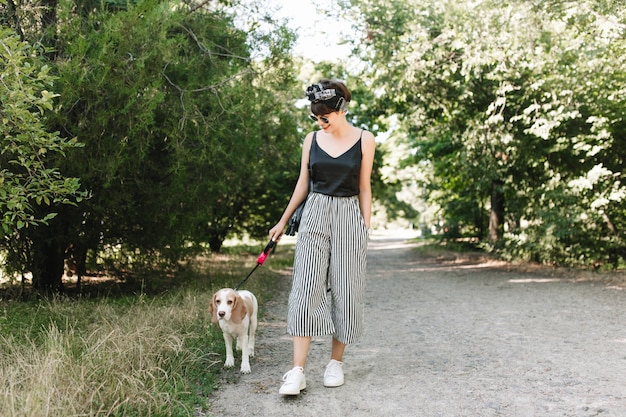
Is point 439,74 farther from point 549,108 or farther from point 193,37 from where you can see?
point 193,37

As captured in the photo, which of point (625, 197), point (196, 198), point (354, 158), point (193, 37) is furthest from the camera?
point (625, 197)

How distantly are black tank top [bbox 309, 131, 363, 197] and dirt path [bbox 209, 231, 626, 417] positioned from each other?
1485 millimetres

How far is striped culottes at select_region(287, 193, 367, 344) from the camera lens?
4281 mm

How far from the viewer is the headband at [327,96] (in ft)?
13.7

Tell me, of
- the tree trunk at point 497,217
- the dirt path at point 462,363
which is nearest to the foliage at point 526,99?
the tree trunk at point 497,217

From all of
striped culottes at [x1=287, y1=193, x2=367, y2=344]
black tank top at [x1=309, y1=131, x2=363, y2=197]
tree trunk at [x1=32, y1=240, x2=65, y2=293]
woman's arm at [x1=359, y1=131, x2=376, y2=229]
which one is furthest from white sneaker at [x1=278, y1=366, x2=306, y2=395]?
tree trunk at [x1=32, y1=240, x2=65, y2=293]

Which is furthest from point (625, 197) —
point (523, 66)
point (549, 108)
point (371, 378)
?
point (371, 378)

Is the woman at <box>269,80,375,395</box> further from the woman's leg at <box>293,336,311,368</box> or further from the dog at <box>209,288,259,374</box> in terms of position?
the dog at <box>209,288,259,374</box>

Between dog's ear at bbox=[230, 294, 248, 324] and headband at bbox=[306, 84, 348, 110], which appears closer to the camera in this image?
headband at bbox=[306, 84, 348, 110]

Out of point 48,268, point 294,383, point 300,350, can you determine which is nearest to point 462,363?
point 300,350

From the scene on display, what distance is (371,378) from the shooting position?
455 centimetres

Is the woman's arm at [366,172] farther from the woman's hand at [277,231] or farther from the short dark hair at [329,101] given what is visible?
the woman's hand at [277,231]

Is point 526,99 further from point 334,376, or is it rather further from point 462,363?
point 334,376

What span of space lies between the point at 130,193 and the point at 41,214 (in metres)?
1.14
